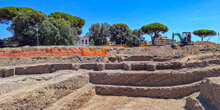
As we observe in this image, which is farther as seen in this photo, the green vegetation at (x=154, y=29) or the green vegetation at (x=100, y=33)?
the green vegetation at (x=154, y=29)

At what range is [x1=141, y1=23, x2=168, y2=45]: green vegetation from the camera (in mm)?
34188

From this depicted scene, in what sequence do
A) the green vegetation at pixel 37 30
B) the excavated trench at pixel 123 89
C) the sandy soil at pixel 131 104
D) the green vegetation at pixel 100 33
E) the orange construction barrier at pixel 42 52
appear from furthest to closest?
the green vegetation at pixel 100 33
the green vegetation at pixel 37 30
the orange construction barrier at pixel 42 52
the sandy soil at pixel 131 104
the excavated trench at pixel 123 89

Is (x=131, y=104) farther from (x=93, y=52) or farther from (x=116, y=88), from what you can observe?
(x=93, y=52)

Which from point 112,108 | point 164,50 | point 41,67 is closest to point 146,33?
point 164,50

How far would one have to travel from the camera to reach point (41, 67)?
925 centimetres

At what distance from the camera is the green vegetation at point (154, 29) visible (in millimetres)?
34188

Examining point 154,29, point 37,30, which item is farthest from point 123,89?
point 154,29

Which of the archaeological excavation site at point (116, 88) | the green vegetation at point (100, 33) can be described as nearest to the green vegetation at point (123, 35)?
the green vegetation at point (100, 33)

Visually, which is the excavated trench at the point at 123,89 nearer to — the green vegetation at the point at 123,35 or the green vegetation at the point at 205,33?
the green vegetation at the point at 123,35

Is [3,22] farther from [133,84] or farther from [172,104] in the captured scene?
[172,104]

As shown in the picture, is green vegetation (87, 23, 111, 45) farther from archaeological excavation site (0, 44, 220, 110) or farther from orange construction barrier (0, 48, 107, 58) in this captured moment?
archaeological excavation site (0, 44, 220, 110)

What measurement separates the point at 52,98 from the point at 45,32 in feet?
56.7

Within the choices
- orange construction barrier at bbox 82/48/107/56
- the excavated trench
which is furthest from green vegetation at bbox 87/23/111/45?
the excavated trench

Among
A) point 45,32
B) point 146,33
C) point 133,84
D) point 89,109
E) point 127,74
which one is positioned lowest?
point 89,109
